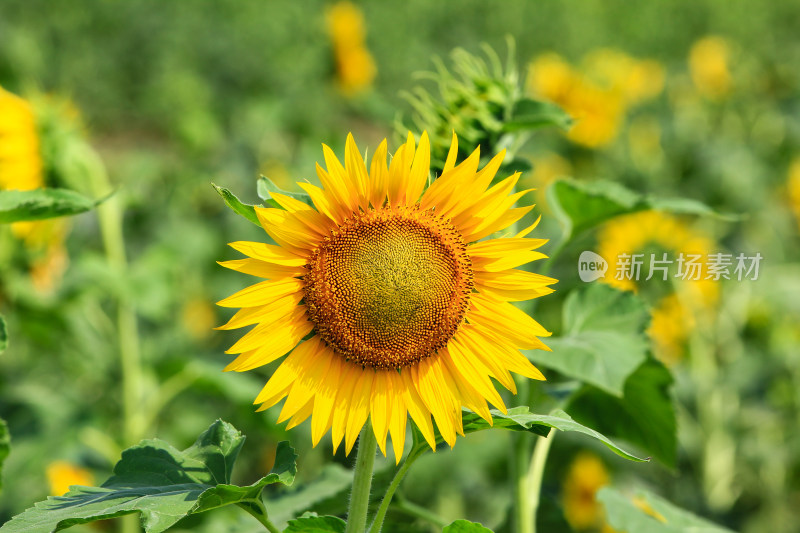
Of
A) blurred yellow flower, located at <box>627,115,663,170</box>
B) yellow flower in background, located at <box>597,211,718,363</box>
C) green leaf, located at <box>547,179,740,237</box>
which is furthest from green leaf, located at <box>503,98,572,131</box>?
blurred yellow flower, located at <box>627,115,663,170</box>

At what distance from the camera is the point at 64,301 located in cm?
193

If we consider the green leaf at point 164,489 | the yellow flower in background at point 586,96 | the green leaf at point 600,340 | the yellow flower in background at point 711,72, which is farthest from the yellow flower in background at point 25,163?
the yellow flower in background at point 711,72

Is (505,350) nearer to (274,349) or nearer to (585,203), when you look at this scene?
(274,349)

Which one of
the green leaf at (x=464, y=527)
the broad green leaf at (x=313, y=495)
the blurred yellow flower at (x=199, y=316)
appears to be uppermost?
the blurred yellow flower at (x=199, y=316)

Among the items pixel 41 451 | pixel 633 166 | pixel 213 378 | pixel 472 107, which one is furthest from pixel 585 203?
pixel 633 166

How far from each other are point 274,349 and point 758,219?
103 inches

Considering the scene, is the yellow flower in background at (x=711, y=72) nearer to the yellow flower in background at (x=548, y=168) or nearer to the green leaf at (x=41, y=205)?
the yellow flower in background at (x=548, y=168)

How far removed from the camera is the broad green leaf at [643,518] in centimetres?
105

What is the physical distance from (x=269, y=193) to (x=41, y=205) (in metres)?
0.27

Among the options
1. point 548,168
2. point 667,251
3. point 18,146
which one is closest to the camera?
point 18,146

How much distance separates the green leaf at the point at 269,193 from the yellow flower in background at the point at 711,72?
3.30 meters

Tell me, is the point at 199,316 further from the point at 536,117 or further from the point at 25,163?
the point at 536,117

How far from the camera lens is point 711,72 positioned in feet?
13.0

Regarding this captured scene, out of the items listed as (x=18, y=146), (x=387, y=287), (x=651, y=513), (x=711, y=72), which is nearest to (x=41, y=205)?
(x=387, y=287)
